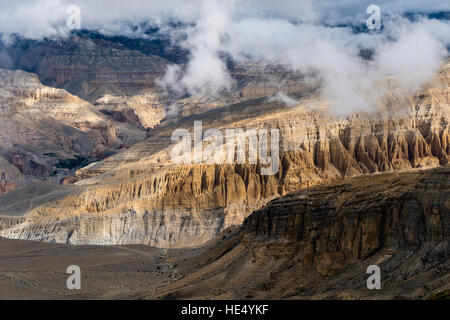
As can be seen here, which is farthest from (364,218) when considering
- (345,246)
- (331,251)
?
(331,251)

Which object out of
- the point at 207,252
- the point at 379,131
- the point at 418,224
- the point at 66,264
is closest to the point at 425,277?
the point at 418,224

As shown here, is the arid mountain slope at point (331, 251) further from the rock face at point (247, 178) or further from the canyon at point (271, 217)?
the rock face at point (247, 178)

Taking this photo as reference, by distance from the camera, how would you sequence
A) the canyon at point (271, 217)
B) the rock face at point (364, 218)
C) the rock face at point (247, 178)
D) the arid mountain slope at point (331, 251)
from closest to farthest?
1. the arid mountain slope at point (331, 251)
2. the rock face at point (364, 218)
3. the canyon at point (271, 217)
4. the rock face at point (247, 178)

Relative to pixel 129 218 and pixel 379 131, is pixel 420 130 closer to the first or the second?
pixel 379 131

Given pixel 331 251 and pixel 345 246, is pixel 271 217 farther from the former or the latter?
pixel 345 246

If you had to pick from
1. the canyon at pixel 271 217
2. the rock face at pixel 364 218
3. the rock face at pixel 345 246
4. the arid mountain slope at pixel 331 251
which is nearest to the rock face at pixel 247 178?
the canyon at pixel 271 217

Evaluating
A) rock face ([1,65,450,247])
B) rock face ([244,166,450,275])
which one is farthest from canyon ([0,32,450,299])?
rock face ([1,65,450,247])
